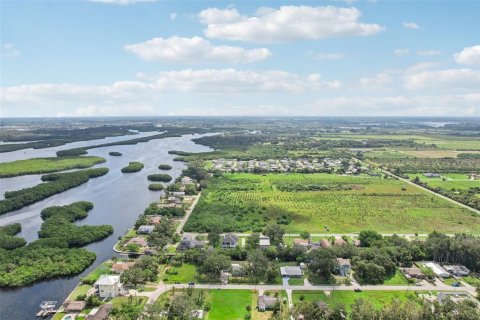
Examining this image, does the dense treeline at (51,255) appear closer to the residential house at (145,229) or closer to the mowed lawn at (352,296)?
the residential house at (145,229)

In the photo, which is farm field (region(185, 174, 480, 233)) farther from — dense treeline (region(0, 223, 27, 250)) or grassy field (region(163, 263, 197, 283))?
dense treeline (region(0, 223, 27, 250))

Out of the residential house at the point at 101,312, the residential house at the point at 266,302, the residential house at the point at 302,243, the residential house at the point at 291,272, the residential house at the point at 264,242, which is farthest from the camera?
the residential house at the point at 264,242

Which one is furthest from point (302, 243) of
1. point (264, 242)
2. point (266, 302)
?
point (266, 302)

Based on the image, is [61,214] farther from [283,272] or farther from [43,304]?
[283,272]

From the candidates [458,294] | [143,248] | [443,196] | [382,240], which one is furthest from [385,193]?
[143,248]

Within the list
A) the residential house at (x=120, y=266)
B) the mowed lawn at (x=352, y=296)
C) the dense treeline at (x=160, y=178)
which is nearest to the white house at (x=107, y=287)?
the residential house at (x=120, y=266)

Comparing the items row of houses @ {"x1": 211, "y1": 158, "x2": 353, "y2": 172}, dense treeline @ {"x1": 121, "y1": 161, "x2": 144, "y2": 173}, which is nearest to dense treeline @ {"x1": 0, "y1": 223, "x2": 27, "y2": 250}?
Result: dense treeline @ {"x1": 121, "y1": 161, "x2": 144, "y2": 173}

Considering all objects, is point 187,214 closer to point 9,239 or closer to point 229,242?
point 229,242
